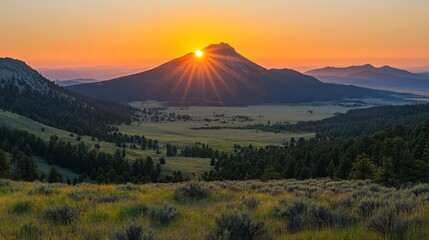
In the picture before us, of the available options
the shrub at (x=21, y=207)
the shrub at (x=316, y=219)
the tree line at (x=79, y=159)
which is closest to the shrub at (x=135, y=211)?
the shrub at (x=21, y=207)

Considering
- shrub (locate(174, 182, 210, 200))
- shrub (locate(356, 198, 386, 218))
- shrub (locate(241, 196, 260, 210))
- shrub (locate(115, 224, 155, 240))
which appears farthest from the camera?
shrub (locate(174, 182, 210, 200))

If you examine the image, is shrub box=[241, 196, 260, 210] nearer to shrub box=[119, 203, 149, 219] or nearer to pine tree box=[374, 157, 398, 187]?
shrub box=[119, 203, 149, 219]

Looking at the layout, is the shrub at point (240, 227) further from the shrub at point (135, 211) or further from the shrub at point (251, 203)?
the shrub at point (251, 203)

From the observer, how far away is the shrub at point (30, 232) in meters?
7.26

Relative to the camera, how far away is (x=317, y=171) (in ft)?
242

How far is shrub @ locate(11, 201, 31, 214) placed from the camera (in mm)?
10477

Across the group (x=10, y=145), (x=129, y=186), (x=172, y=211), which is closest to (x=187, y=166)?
(x=10, y=145)

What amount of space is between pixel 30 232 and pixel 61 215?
116 cm

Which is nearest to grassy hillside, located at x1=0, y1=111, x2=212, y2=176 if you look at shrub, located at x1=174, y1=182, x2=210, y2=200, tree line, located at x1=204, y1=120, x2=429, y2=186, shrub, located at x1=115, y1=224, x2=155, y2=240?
tree line, located at x1=204, y1=120, x2=429, y2=186

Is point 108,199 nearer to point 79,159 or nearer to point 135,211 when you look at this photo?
point 135,211

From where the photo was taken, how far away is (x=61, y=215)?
8.84 metres

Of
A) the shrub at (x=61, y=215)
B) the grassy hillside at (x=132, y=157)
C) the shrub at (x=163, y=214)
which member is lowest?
the grassy hillside at (x=132, y=157)

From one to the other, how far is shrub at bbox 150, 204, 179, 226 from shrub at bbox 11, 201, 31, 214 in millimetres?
4119

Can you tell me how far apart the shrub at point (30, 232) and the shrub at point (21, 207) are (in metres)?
2.71
